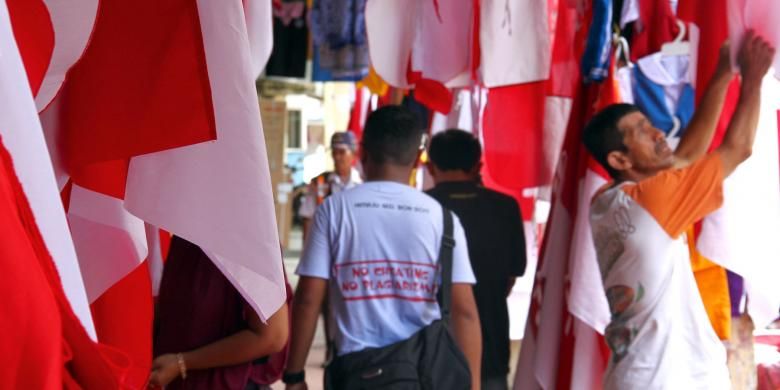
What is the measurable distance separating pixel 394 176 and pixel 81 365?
85.4 inches

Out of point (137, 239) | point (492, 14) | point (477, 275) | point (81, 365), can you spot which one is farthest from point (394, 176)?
point (81, 365)

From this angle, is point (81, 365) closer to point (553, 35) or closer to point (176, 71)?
point (176, 71)

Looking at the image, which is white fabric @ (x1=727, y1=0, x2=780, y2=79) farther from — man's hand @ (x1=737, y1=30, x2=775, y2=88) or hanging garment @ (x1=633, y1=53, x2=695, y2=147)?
hanging garment @ (x1=633, y1=53, x2=695, y2=147)

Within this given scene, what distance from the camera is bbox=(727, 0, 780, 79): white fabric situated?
2.71 meters

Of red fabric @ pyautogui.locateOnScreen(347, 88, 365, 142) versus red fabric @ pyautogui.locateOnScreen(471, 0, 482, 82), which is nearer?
red fabric @ pyautogui.locateOnScreen(471, 0, 482, 82)

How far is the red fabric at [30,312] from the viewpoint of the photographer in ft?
2.85

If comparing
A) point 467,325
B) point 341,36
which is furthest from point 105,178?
point 341,36

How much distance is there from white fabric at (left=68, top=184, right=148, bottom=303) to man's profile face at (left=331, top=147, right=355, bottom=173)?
6252 millimetres

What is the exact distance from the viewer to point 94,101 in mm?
1511

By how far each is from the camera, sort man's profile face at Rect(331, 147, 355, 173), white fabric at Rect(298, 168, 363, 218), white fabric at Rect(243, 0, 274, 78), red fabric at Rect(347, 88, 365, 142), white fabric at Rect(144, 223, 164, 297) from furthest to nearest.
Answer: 1. red fabric at Rect(347, 88, 365, 142)
2. white fabric at Rect(298, 168, 363, 218)
3. man's profile face at Rect(331, 147, 355, 173)
4. white fabric at Rect(144, 223, 164, 297)
5. white fabric at Rect(243, 0, 274, 78)

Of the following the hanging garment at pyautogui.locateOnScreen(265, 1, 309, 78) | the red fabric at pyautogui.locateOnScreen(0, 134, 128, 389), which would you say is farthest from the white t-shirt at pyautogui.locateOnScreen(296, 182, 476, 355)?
the hanging garment at pyautogui.locateOnScreen(265, 1, 309, 78)

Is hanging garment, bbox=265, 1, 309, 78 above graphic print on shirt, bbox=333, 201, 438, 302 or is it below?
above

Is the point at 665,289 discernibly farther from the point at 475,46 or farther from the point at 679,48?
the point at 679,48

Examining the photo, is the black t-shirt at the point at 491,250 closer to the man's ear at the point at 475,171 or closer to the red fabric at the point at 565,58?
the man's ear at the point at 475,171
